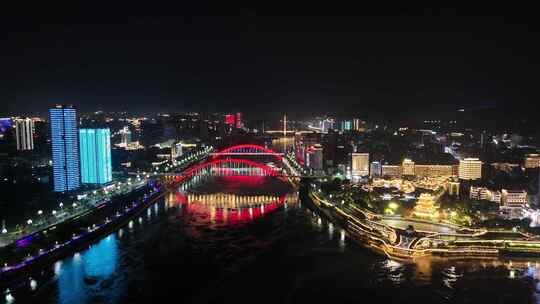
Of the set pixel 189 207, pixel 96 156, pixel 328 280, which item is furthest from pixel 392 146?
pixel 328 280

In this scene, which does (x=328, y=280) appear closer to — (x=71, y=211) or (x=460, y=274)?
(x=460, y=274)

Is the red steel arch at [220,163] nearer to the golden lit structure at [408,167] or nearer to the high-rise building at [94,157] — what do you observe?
the high-rise building at [94,157]

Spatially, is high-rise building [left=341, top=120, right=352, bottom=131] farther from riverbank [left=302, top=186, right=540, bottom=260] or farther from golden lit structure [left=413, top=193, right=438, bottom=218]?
riverbank [left=302, top=186, right=540, bottom=260]

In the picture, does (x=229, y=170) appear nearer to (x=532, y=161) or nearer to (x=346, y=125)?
(x=532, y=161)

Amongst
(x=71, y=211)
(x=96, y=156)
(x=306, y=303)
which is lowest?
(x=306, y=303)

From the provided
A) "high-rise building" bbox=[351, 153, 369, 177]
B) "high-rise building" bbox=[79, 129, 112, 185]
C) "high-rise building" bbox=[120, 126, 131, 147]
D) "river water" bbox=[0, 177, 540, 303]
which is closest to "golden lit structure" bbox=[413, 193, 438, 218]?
"river water" bbox=[0, 177, 540, 303]
